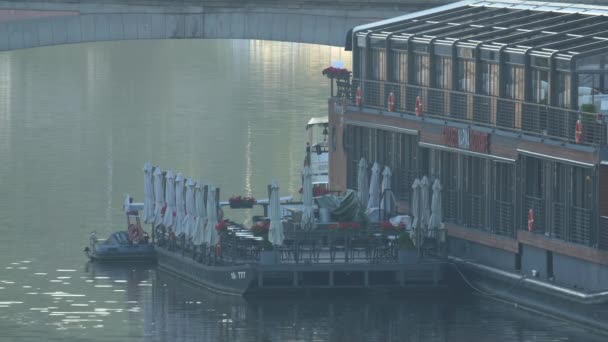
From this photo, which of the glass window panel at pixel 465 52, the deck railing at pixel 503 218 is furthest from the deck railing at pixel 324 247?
the glass window panel at pixel 465 52

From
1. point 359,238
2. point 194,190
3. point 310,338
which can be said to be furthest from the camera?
point 194,190

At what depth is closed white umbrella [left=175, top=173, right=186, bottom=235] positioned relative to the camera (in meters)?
89.4

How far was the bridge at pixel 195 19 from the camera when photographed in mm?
104938

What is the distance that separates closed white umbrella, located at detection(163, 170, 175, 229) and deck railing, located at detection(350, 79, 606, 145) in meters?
8.45

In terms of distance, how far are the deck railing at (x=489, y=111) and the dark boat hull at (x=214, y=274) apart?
981 centimetres

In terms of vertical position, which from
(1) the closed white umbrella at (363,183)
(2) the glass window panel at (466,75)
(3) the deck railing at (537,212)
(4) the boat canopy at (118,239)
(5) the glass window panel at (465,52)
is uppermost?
(5) the glass window panel at (465,52)

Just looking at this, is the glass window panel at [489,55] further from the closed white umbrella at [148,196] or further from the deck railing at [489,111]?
the closed white umbrella at [148,196]

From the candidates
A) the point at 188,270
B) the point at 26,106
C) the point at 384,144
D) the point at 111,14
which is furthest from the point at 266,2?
the point at 26,106

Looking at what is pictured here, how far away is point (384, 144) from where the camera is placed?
3701 inches

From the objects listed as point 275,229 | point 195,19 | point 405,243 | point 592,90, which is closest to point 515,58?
point 592,90

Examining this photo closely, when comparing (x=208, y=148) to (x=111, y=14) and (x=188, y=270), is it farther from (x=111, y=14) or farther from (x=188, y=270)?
(x=188, y=270)

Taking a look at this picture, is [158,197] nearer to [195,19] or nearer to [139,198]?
[195,19]

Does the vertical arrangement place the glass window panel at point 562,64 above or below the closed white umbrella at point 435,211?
above

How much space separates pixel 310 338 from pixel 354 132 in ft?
63.0
